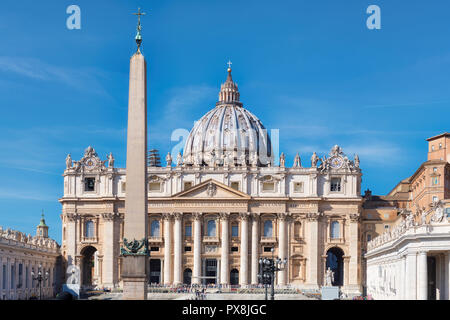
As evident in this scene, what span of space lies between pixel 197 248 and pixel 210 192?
739cm

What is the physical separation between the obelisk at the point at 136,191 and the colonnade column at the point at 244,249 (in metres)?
66.8

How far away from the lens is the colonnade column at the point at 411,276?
54.6 metres

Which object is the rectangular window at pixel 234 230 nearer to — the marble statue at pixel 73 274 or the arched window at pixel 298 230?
the arched window at pixel 298 230

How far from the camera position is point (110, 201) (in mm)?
106875

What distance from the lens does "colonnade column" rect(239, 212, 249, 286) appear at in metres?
105

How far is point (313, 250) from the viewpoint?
344 ft

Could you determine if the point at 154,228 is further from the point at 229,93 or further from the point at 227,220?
the point at 229,93

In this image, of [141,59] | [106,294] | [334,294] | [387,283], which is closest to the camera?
[141,59]

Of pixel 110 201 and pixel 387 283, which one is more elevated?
pixel 110 201

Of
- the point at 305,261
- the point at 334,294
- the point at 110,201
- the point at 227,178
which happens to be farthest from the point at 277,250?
the point at 334,294

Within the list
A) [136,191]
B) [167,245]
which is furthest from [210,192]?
[136,191]

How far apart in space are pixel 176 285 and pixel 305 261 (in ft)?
55.0
